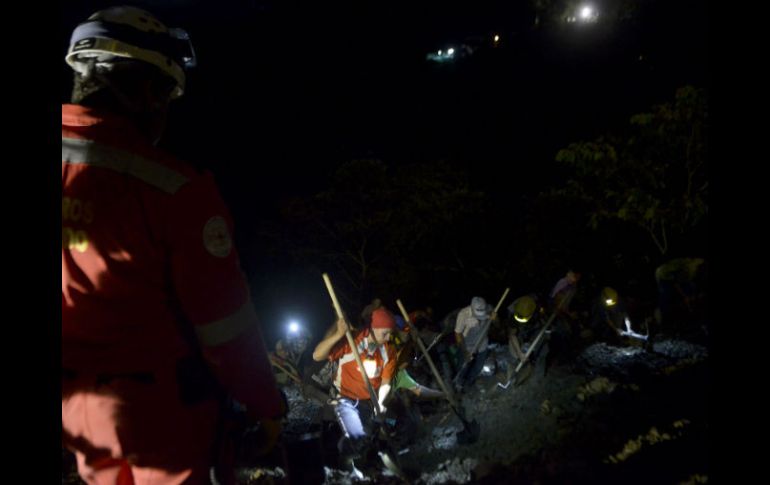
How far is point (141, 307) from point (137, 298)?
4 cm

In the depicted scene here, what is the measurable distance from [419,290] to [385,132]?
1949 cm

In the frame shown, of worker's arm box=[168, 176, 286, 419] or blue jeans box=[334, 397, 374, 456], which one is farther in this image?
blue jeans box=[334, 397, 374, 456]

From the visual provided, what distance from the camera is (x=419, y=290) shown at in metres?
20.4

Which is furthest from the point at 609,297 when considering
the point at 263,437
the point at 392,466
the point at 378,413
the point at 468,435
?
the point at 263,437

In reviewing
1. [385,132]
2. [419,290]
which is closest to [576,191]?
[419,290]

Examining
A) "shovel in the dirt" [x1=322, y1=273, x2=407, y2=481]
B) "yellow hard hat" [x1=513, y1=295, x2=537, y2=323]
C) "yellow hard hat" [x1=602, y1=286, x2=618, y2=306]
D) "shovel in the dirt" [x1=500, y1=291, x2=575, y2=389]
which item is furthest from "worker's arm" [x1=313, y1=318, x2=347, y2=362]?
"yellow hard hat" [x1=602, y1=286, x2=618, y2=306]

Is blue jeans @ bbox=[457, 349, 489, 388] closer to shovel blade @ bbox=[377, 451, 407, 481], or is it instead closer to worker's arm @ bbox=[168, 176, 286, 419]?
shovel blade @ bbox=[377, 451, 407, 481]

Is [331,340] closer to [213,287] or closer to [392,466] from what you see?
[392,466]

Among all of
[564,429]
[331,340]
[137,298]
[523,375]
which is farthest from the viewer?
[523,375]

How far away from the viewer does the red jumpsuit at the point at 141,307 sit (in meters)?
1.48

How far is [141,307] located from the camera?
156 cm

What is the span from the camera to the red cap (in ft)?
20.2

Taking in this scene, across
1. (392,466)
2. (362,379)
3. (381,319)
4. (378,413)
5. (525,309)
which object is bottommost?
(392,466)

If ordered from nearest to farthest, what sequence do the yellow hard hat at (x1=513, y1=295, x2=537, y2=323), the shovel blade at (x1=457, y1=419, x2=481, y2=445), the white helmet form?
1. the white helmet
2. the shovel blade at (x1=457, y1=419, x2=481, y2=445)
3. the yellow hard hat at (x1=513, y1=295, x2=537, y2=323)
